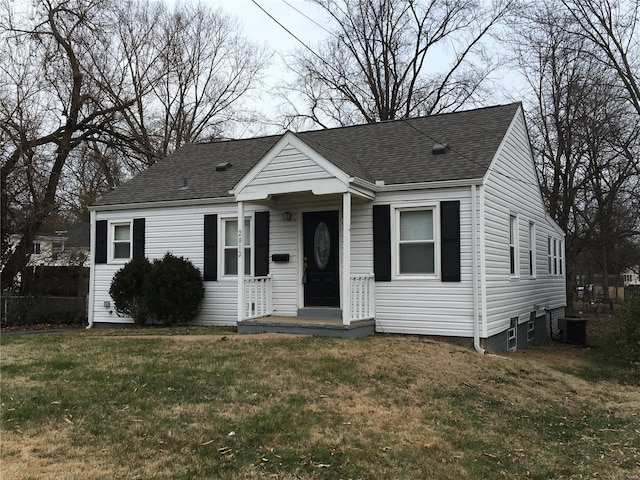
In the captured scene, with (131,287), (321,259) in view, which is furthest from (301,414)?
(131,287)

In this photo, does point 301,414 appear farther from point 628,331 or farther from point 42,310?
point 42,310

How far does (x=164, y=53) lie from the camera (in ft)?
82.7

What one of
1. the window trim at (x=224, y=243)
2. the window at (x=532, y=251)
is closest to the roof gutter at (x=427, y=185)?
the window trim at (x=224, y=243)

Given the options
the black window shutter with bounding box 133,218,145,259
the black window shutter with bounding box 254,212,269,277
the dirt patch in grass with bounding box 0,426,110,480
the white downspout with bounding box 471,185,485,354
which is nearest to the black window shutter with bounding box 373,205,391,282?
the white downspout with bounding box 471,185,485,354

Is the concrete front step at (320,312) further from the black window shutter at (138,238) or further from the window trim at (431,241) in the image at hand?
the black window shutter at (138,238)

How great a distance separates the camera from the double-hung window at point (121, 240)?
547 inches

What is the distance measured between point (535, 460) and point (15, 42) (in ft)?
63.9

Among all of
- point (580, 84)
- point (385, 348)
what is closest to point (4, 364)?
point (385, 348)

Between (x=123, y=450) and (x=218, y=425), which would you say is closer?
(x=123, y=450)

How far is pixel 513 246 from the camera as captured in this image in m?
12.4

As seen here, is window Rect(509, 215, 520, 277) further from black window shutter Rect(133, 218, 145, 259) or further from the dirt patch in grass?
the dirt patch in grass

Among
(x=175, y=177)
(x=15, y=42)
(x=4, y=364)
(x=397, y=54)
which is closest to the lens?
(x=4, y=364)

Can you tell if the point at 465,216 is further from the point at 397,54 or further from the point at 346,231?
the point at 397,54

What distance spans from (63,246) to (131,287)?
19.9 m
